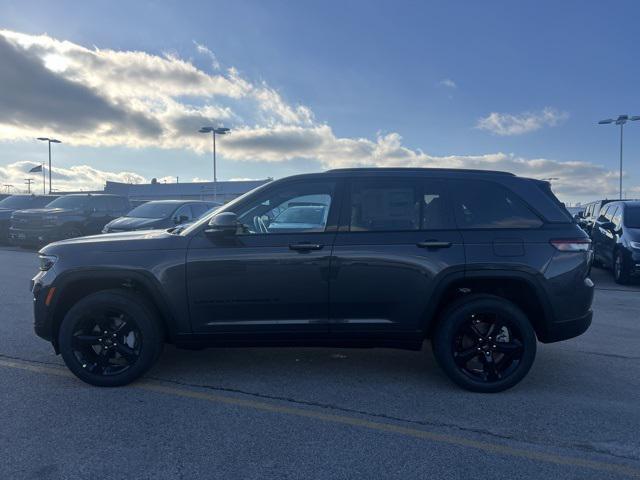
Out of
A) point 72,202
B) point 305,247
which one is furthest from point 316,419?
point 72,202

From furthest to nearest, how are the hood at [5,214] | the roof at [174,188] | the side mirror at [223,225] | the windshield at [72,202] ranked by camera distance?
the roof at [174,188] < the hood at [5,214] < the windshield at [72,202] < the side mirror at [223,225]

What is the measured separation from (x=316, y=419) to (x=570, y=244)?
8.24 feet

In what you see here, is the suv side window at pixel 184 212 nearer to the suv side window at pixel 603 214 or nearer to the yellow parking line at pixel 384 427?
the yellow parking line at pixel 384 427

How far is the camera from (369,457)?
3094mm

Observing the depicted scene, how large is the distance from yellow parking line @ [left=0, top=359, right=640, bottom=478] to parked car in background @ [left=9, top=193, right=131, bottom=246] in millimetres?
11094

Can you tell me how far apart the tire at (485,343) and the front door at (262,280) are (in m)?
1.05

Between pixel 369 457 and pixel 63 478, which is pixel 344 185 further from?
pixel 63 478

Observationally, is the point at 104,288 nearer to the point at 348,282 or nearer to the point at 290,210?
the point at 290,210

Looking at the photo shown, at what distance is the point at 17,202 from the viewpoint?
60.6ft

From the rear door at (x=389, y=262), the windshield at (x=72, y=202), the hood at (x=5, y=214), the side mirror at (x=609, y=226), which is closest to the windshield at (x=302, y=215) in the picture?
the rear door at (x=389, y=262)

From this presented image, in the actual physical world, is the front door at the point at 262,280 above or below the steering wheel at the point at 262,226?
below

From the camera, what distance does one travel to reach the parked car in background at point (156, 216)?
1258cm

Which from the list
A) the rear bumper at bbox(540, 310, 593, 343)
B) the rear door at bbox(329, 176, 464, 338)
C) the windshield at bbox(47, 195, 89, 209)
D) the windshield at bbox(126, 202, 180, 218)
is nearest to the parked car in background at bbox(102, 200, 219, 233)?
the windshield at bbox(126, 202, 180, 218)

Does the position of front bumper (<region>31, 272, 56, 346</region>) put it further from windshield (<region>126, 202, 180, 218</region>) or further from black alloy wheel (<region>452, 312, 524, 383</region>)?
→ windshield (<region>126, 202, 180, 218</region>)
